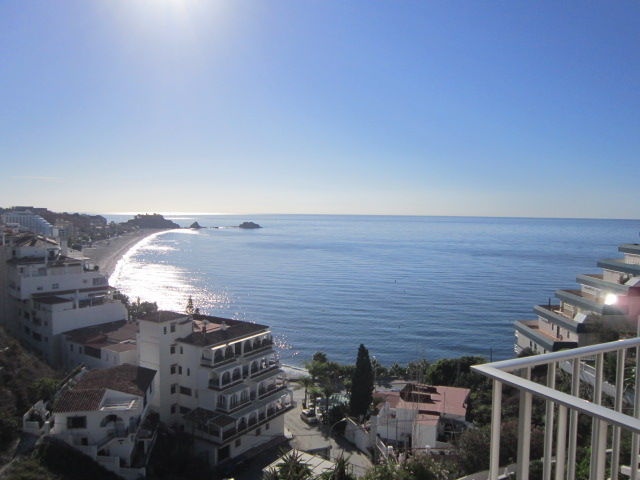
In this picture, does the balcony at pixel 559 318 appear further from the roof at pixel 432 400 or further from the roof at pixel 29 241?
the roof at pixel 29 241

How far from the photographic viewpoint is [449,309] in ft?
196

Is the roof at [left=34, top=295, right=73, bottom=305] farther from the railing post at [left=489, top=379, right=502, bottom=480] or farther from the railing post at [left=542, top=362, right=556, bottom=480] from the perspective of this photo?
the railing post at [left=542, top=362, right=556, bottom=480]

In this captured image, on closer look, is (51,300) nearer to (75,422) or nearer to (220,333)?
(220,333)

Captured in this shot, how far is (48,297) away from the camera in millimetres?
33812

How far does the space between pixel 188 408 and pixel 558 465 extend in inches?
964

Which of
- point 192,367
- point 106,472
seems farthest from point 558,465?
point 192,367

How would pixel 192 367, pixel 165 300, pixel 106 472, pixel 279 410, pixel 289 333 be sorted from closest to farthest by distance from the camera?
pixel 106 472 < pixel 192 367 < pixel 279 410 < pixel 289 333 < pixel 165 300

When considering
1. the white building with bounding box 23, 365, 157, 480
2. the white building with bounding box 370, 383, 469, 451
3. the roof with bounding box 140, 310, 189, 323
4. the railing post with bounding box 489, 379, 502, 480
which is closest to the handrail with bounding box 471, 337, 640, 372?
the railing post with bounding box 489, 379, 502, 480

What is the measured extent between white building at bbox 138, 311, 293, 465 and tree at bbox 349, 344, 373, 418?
169 inches

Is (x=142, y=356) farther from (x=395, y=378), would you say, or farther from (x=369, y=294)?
(x=369, y=294)

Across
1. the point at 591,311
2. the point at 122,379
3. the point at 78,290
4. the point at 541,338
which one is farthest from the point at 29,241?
the point at 591,311

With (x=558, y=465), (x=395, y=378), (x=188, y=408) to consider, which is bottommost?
(x=395, y=378)

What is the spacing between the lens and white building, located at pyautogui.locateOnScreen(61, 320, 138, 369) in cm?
2775

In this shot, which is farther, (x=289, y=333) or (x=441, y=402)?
(x=289, y=333)
